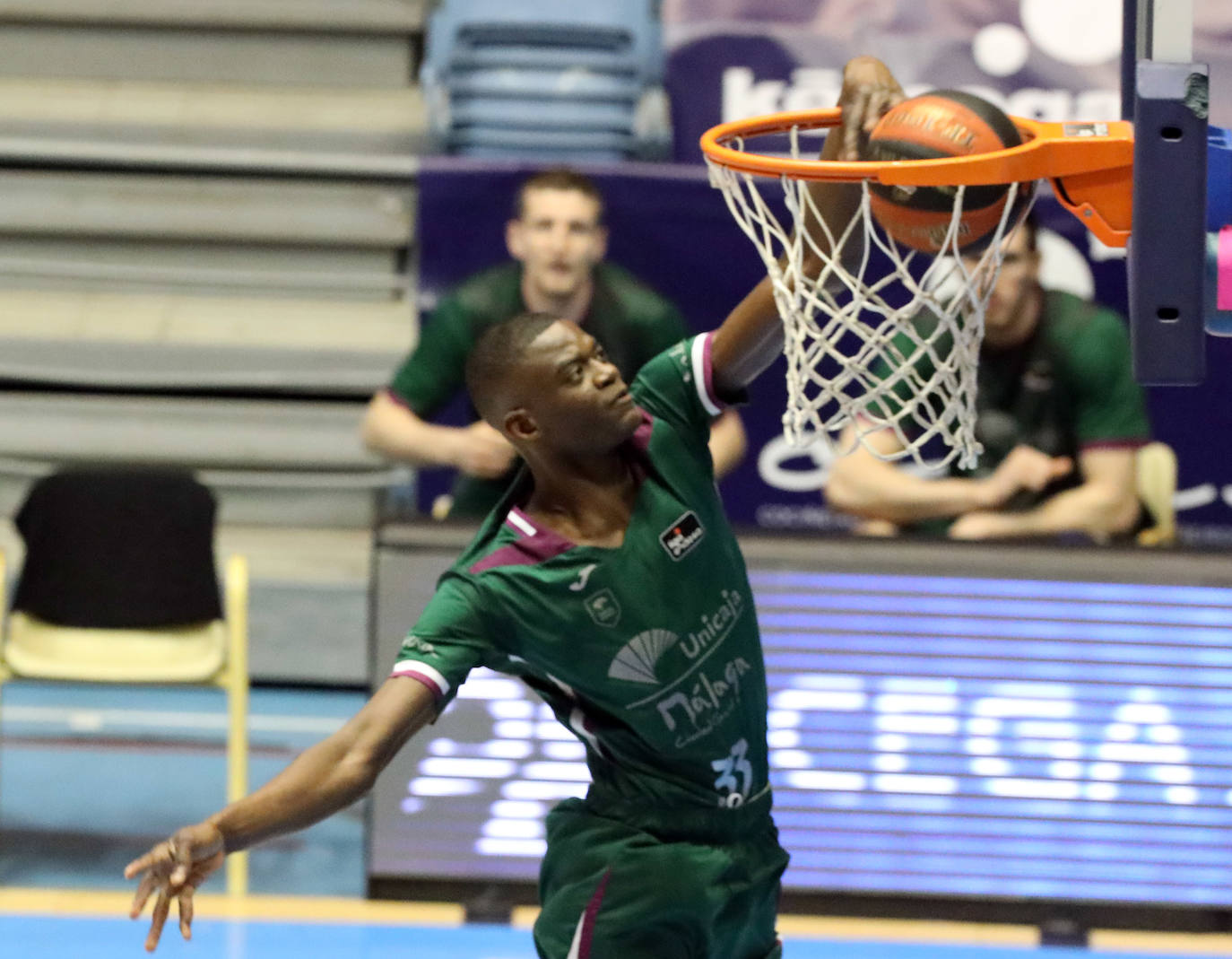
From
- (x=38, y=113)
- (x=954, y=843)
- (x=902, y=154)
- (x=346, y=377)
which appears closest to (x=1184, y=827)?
(x=954, y=843)

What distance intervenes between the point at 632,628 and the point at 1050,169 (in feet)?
Result: 3.77

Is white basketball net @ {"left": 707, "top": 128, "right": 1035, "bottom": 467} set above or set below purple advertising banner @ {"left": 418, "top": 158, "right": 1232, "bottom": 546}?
above

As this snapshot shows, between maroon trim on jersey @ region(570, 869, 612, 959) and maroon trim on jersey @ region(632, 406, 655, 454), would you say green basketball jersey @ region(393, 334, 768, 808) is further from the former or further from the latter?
maroon trim on jersey @ region(570, 869, 612, 959)

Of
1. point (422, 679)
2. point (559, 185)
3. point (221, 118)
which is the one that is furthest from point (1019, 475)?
point (221, 118)

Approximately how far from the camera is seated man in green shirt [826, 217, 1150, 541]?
5.92 meters

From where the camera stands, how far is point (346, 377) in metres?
8.50

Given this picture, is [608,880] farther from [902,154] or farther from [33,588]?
[33,588]

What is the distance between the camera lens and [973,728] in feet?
18.4

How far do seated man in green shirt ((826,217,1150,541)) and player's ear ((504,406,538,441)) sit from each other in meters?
2.52

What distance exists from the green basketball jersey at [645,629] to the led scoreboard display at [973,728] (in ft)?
6.76

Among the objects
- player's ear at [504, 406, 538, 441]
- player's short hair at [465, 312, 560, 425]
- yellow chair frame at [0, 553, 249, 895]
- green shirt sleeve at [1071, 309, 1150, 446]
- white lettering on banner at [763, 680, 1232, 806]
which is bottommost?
white lettering on banner at [763, 680, 1232, 806]

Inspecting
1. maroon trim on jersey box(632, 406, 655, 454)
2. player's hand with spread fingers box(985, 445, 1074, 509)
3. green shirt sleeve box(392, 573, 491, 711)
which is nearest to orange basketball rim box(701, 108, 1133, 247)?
maroon trim on jersey box(632, 406, 655, 454)

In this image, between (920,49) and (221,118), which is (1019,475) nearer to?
(920,49)

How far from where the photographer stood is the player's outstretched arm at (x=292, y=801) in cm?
278
